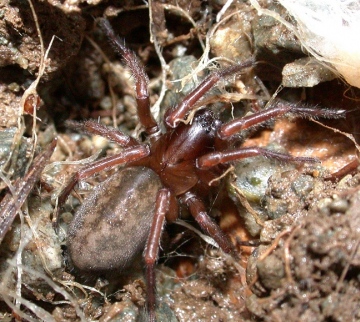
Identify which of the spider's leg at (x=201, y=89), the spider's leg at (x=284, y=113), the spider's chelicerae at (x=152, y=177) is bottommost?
the spider's chelicerae at (x=152, y=177)

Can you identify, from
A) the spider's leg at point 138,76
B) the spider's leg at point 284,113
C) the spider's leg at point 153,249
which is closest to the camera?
the spider's leg at point 153,249

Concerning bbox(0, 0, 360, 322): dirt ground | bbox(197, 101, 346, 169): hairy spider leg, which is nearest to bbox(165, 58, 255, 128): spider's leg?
bbox(0, 0, 360, 322): dirt ground

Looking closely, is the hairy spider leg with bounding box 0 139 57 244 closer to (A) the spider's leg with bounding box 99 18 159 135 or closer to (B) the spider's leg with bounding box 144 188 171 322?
(A) the spider's leg with bounding box 99 18 159 135

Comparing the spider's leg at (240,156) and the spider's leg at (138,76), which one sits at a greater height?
the spider's leg at (138,76)

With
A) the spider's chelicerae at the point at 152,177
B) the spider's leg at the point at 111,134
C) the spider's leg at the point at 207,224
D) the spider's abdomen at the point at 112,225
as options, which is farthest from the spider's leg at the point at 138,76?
the spider's leg at the point at 207,224

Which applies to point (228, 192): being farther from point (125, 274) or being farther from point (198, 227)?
point (125, 274)

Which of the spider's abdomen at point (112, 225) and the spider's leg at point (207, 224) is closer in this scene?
the spider's abdomen at point (112, 225)

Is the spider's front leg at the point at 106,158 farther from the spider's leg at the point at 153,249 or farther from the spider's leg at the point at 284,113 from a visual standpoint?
the spider's leg at the point at 284,113

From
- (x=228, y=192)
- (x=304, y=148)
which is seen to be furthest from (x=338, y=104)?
(x=228, y=192)
